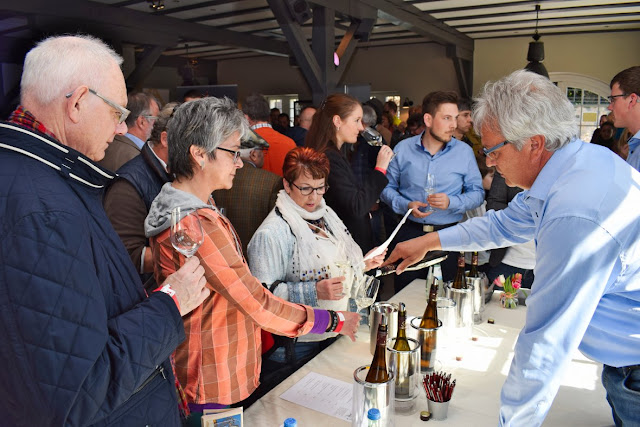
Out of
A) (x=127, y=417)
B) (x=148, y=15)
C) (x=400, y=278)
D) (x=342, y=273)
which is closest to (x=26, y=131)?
(x=127, y=417)

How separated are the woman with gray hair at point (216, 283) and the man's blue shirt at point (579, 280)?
67cm

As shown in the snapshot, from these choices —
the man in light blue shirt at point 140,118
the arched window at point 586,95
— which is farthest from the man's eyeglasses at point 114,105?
the arched window at point 586,95

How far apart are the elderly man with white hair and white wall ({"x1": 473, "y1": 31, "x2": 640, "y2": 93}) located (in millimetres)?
11300

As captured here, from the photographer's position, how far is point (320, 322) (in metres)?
1.62

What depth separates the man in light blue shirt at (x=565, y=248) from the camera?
1.11 meters

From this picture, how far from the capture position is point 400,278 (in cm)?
328

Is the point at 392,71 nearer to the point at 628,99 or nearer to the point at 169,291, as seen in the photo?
the point at 628,99

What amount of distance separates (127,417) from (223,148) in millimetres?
857

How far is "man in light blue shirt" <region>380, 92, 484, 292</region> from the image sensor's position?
11.0 feet

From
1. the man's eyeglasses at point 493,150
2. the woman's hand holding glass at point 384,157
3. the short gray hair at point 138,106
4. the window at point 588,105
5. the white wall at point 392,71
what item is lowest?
the woman's hand holding glass at point 384,157

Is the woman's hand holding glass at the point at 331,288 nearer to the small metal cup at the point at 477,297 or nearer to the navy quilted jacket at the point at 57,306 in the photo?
the small metal cup at the point at 477,297

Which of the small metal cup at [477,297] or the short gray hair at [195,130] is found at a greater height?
the short gray hair at [195,130]

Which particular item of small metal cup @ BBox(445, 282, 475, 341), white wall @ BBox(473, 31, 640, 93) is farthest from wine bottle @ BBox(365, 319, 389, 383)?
white wall @ BBox(473, 31, 640, 93)

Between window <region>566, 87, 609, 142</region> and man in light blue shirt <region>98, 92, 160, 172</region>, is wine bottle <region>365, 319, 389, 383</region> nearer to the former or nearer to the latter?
man in light blue shirt <region>98, 92, 160, 172</region>
